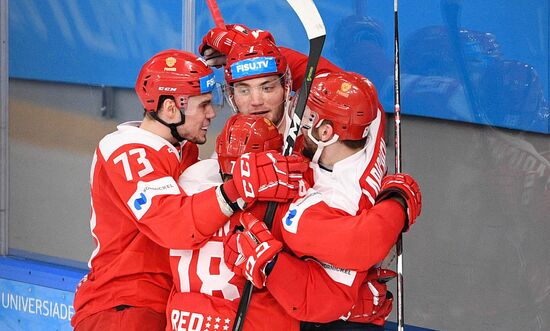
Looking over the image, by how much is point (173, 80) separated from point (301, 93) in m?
0.41

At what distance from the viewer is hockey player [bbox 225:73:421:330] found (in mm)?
2496

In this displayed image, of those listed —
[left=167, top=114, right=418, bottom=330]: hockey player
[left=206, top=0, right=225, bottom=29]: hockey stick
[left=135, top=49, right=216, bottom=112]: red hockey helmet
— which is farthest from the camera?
[left=206, top=0, right=225, bottom=29]: hockey stick

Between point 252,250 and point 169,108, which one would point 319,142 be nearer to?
point 252,250

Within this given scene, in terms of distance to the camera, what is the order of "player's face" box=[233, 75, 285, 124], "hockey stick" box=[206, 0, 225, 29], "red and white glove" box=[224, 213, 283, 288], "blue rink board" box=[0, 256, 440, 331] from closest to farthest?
"red and white glove" box=[224, 213, 283, 288] → "player's face" box=[233, 75, 285, 124] → "hockey stick" box=[206, 0, 225, 29] → "blue rink board" box=[0, 256, 440, 331]

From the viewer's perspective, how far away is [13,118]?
15.8ft

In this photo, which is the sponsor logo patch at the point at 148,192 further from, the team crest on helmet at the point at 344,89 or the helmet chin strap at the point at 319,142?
the team crest on helmet at the point at 344,89

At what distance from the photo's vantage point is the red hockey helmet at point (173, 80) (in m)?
2.85

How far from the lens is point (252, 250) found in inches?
98.0

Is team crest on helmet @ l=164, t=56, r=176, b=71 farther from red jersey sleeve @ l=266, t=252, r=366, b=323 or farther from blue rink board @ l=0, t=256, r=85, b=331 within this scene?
blue rink board @ l=0, t=256, r=85, b=331

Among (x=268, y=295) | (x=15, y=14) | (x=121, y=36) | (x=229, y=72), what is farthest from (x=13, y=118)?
(x=268, y=295)

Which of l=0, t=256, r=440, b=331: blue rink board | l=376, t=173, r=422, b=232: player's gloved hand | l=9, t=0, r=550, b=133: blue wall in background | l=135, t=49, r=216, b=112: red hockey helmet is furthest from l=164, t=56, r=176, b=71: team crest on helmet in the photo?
l=0, t=256, r=440, b=331: blue rink board

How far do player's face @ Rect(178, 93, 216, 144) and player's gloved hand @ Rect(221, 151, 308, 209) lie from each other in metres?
0.38

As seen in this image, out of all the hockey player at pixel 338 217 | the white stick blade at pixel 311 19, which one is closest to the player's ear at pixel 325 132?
the hockey player at pixel 338 217

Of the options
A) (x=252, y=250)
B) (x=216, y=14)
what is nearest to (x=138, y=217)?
(x=252, y=250)
